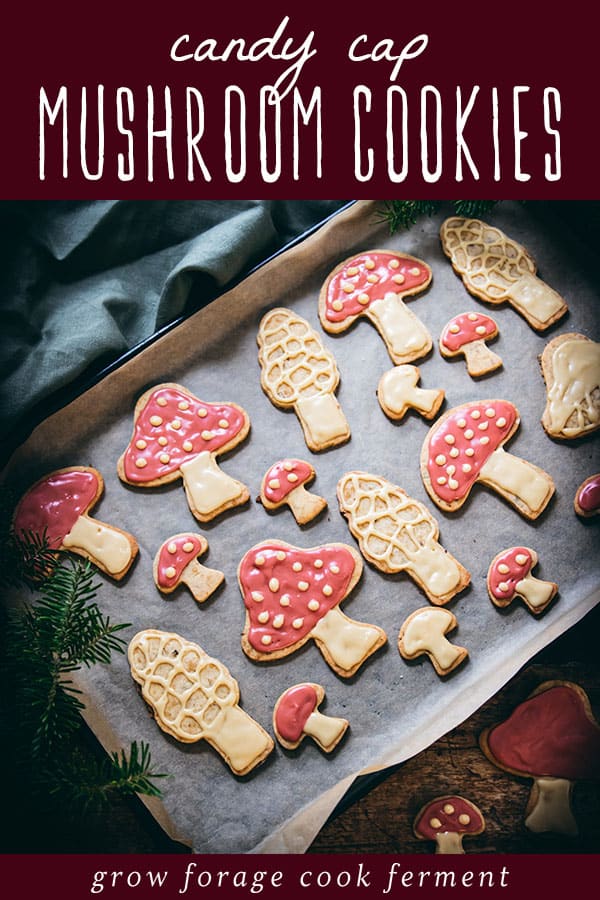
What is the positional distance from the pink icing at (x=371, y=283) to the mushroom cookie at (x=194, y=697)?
0.94 m

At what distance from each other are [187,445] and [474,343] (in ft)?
2.57

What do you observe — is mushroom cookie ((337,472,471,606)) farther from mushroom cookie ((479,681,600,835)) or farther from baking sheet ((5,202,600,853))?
mushroom cookie ((479,681,600,835))

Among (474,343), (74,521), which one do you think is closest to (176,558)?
(74,521)

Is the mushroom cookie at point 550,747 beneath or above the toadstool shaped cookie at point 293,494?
beneath

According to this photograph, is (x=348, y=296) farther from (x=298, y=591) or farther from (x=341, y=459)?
(x=298, y=591)

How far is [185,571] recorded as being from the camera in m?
1.96

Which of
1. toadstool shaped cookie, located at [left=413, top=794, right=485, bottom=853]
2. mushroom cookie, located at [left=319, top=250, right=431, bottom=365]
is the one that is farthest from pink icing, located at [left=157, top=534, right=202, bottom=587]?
toadstool shaped cookie, located at [left=413, top=794, right=485, bottom=853]

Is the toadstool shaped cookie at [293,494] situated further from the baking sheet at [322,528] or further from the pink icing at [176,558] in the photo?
A: the pink icing at [176,558]

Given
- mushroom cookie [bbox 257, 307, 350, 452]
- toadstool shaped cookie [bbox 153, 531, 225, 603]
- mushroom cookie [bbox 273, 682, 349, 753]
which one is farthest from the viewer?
mushroom cookie [bbox 257, 307, 350, 452]

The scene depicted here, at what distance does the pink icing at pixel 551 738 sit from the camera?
6.29 feet

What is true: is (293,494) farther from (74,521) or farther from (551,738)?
(551,738)

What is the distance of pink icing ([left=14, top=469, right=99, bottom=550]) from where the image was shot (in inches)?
78.7

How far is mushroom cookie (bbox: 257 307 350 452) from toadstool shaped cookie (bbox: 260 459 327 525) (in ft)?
0.31

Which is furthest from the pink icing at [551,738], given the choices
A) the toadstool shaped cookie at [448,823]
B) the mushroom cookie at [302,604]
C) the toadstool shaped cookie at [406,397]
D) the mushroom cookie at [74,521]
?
the mushroom cookie at [74,521]
